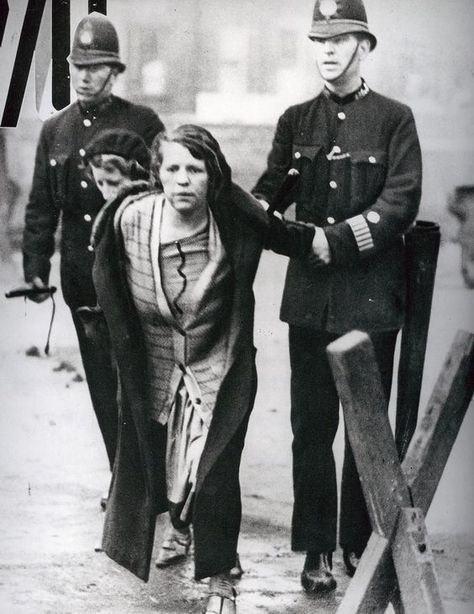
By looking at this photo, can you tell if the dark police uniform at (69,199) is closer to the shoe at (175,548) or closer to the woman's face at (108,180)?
the woman's face at (108,180)

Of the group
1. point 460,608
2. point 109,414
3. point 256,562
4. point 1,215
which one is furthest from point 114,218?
point 460,608

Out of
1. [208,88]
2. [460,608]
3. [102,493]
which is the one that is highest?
[208,88]

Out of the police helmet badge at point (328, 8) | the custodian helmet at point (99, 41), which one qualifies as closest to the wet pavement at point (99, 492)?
the custodian helmet at point (99, 41)

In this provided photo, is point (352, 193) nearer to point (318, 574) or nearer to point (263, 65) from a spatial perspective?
point (263, 65)

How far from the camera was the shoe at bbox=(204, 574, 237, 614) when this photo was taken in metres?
3.67

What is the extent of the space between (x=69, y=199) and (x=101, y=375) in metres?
0.64

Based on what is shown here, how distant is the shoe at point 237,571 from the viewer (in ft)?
12.2

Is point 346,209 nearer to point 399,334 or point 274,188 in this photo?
point 274,188

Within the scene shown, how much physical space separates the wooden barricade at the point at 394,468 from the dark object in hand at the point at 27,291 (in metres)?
1.08

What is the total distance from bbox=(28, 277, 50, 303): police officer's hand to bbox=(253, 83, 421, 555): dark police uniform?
834 mm

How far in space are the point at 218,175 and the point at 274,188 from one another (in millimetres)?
201

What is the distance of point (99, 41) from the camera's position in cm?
362

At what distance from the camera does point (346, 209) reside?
358 centimetres

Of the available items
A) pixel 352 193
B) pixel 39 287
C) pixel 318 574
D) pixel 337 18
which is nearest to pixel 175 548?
pixel 318 574
